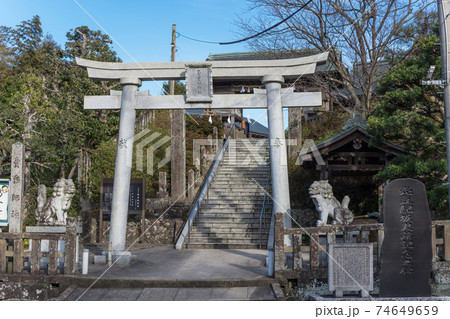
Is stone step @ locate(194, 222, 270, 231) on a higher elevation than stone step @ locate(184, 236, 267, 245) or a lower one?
higher

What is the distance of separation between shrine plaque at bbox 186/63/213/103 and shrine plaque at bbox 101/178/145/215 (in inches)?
198

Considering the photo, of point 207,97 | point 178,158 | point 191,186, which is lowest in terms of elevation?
point 191,186

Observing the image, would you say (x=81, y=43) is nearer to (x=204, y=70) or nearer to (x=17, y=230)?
(x=204, y=70)

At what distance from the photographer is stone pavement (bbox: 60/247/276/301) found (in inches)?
341

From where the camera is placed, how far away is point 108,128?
65.8ft

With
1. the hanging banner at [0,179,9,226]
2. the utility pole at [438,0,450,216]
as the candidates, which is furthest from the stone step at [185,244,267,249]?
the utility pole at [438,0,450,216]

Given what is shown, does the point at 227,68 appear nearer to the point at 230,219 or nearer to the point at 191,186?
the point at 230,219

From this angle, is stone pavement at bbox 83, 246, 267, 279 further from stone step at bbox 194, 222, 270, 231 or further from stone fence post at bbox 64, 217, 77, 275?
stone step at bbox 194, 222, 270, 231

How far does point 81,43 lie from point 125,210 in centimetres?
1405

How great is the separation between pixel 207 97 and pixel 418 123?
5863 mm

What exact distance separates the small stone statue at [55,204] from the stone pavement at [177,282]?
6.04 feet

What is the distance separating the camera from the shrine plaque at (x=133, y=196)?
631 inches

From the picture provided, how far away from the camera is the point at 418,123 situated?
1224 centimetres

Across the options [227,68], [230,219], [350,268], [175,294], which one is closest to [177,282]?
[175,294]
